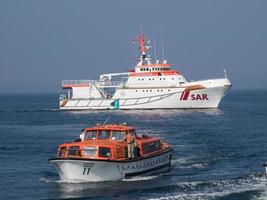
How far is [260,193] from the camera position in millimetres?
30328

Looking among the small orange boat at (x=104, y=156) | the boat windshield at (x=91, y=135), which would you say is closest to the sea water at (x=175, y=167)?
the small orange boat at (x=104, y=156)

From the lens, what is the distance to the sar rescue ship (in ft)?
346

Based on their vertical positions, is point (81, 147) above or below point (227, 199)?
above

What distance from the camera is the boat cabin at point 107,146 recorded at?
34.6 metres

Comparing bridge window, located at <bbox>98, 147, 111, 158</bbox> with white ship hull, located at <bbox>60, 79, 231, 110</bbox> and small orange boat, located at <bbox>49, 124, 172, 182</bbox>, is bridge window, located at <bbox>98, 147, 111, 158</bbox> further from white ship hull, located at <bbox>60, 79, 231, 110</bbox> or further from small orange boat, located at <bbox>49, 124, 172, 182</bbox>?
white ship hull, located at <bbox>60, 79, 231, 110</bbox>

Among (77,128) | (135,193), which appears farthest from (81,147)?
(77,128)

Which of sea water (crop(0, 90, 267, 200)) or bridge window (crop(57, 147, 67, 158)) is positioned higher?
bridge window (crop(57, 147, 67, 158))

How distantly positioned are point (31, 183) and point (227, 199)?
12257 millimetres

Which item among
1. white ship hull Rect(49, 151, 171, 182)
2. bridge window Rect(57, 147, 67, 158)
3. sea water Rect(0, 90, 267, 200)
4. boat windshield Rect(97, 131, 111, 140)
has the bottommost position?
sea water Rect(0, 90, 267, 200)

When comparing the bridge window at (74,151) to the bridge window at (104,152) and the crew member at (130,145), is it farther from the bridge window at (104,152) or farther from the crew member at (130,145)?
the crew member at (130,145)

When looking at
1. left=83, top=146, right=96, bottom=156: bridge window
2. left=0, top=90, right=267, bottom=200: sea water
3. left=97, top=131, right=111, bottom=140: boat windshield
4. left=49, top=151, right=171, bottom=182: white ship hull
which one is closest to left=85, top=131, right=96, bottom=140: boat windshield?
left=97, top=131, right=111, bottom=140: boat windshield

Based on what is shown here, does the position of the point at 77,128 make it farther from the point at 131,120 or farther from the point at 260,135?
the point at 260,135

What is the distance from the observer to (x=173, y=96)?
106500 millimetres

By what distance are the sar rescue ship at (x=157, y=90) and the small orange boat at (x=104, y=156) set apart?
6849cm
